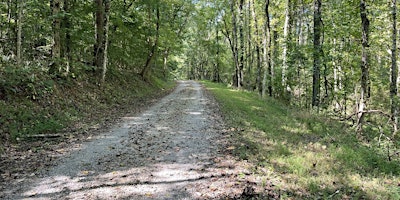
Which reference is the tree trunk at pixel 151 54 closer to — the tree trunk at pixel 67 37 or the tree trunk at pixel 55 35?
the tree trunk at pixel 67 37

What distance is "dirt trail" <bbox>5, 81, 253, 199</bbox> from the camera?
5191mm

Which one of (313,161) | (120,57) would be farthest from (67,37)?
(313,161)

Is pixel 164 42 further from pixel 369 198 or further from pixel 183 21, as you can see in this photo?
pixel 369 198

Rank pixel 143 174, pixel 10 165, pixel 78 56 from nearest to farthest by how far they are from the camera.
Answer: pixel 143 174, pixel 10 165, pixel 78 56

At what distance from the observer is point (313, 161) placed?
7.16 meters

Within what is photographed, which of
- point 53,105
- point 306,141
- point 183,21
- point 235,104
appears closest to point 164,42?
point 183,21

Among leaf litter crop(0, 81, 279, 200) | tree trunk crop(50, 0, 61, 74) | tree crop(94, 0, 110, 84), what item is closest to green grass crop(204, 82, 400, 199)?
leaf litter crop(0, 81, 279, 200)

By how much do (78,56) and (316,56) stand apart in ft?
44.1

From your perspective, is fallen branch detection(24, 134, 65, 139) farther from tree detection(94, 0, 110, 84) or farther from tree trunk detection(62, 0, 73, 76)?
tree detection(94, 0, 110, 84)

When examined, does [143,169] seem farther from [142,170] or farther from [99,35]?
[99,35]

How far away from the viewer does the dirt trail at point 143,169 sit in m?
5.19

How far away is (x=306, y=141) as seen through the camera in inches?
364

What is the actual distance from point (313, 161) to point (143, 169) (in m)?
3.92

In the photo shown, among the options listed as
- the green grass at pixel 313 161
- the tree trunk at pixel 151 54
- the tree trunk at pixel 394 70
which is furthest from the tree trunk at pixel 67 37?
the tree trunk at pixel 394 70
